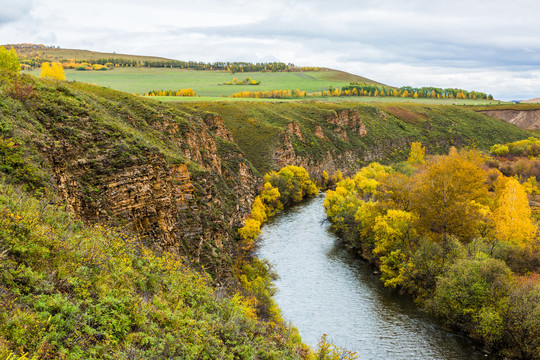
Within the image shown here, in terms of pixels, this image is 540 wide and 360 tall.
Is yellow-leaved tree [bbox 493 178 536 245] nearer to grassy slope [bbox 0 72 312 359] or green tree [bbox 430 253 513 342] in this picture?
green tree [bbox 430 253 513 342]

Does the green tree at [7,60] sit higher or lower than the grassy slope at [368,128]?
higher

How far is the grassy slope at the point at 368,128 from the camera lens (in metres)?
106

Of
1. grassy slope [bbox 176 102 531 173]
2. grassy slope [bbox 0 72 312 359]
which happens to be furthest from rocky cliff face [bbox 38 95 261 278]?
grassy slope [bbox 176 102 531 173]

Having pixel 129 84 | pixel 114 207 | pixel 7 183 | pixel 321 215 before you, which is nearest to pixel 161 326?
pixel 7 183

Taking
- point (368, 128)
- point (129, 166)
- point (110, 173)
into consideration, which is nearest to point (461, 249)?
point (129, 166)

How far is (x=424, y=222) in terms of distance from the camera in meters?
41.7

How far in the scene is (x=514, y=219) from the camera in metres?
40.6

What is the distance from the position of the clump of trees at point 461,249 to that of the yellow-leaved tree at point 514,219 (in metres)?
0.09

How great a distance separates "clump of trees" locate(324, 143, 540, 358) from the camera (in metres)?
28.7

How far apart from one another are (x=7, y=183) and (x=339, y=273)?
119ft

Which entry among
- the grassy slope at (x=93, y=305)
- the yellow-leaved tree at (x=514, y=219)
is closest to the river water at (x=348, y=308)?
the yellow-leaved tree at (x=514, y=219)

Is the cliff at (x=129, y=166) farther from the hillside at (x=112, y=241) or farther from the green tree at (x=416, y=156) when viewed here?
the green tree at (x=416, y=156)

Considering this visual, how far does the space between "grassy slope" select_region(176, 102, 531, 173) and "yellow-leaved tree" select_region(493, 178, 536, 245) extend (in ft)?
194

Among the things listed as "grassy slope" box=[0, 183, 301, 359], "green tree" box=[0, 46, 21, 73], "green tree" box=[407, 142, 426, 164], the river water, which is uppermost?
"green tree" box=[0, 46, 21, 73]
